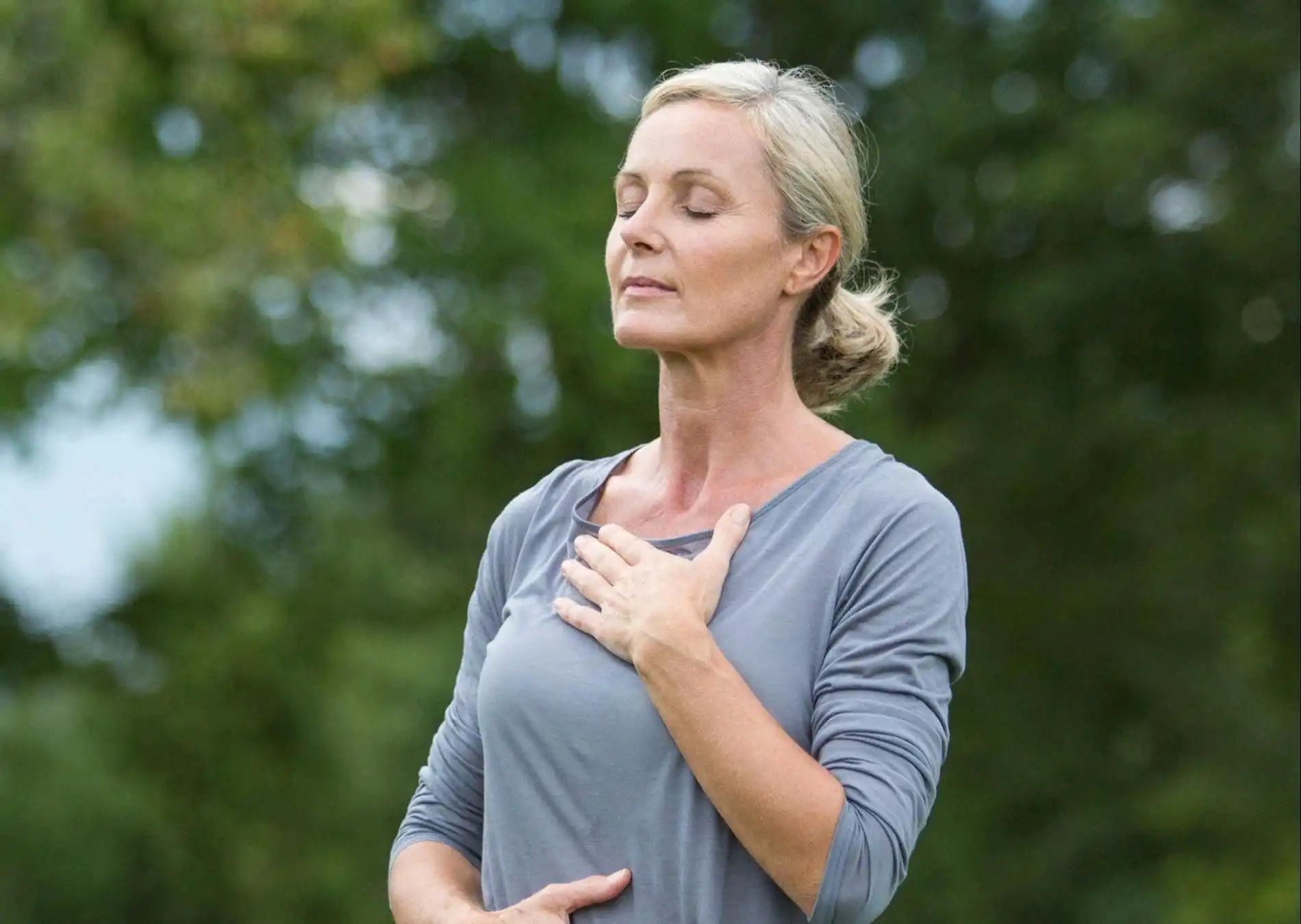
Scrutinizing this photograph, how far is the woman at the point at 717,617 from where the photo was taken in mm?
2020

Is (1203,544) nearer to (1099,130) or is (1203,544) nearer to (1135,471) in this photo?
(1135,471)

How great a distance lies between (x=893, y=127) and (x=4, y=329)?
541 cm

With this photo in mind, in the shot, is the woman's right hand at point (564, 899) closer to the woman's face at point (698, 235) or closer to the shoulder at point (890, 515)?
the shoulder at point (890, 515)

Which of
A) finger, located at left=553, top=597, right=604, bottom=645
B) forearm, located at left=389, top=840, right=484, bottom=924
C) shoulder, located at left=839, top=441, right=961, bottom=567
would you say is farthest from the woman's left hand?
forearm, located at left=389, top=840, right=484, bottom=924

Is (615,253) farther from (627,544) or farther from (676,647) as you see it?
(676,647)

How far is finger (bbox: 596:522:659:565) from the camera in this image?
2.21 m

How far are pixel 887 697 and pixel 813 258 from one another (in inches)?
Answer: 22.7

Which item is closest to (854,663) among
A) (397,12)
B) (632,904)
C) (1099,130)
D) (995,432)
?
(632,904)

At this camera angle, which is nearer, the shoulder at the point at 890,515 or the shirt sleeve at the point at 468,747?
the shoulder at the point at 890,515

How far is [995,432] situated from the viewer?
1162 cm

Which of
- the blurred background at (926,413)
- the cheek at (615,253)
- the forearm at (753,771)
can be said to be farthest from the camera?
the blurred background at (926,413)

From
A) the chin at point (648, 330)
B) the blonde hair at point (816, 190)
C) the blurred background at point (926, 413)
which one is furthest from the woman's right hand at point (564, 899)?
the blurred background at point (926, 413)

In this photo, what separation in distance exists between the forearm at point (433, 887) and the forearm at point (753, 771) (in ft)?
1.33

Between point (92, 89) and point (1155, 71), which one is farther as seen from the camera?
point (1155, 71)
